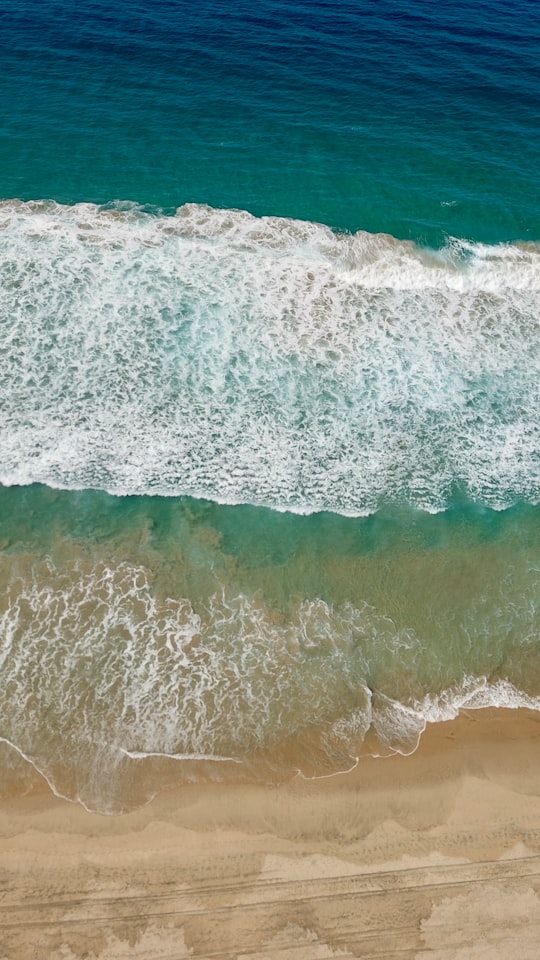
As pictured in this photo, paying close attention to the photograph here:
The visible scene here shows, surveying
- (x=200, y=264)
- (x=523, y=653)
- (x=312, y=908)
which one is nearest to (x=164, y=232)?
(x=200, y=264)

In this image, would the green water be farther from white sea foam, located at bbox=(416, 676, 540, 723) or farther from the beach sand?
the beach sand

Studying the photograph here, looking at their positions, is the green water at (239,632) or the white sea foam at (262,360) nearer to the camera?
the green water at (239,632)

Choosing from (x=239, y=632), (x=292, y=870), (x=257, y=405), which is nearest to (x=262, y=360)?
(x=257, y=405)

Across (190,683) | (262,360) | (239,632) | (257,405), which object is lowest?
(190,683)

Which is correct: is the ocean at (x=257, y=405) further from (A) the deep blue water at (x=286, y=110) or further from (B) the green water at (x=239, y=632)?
(A) the deep blue water at (x=286, y=110)

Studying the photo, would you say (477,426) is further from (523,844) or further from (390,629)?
(523,844)

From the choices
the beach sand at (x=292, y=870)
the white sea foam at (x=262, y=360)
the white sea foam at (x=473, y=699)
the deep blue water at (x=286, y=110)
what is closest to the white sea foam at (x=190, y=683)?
the white sea foam at (x=473, y=699)

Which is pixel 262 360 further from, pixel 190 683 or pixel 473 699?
pixel 473 699
